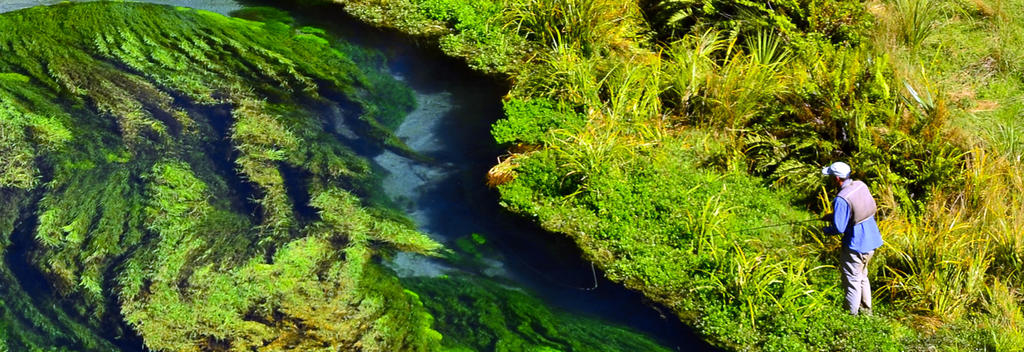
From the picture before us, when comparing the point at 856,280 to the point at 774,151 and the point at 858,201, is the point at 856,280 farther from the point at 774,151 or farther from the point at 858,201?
the point at 774,151

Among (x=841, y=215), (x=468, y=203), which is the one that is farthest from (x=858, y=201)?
Result: (x=468, y=203)

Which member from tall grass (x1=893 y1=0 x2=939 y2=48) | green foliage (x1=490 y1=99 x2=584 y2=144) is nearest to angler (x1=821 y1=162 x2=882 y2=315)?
green foliage (x1=490 y1=99 x2=584 y2=144)

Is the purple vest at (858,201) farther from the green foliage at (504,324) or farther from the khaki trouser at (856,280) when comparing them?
the green foliage at (504,324)

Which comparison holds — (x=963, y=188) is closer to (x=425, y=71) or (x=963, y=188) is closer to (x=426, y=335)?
(x=426, y=335)

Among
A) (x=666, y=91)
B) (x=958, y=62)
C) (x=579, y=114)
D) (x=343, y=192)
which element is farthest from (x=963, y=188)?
(x=343, y=192)

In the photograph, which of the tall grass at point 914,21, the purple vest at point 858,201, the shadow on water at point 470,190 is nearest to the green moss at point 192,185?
the shadow on water at point 470,190

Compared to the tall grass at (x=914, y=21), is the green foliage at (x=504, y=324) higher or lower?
lower
